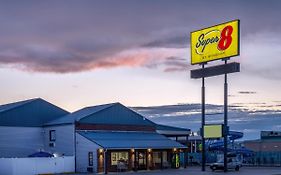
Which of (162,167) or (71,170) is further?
(162,167)

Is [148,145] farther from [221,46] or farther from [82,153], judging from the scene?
[221,46]

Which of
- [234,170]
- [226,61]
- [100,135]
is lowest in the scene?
[234,170]

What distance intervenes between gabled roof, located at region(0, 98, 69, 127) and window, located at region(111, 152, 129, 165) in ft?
39.5

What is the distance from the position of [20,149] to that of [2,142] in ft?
8.26

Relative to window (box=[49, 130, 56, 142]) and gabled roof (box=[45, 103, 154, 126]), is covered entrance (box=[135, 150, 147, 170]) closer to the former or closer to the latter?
gabled roof (box=[45, 103, 154, 126])

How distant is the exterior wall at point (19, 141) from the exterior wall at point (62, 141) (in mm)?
1186

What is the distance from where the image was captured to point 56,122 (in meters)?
63.4

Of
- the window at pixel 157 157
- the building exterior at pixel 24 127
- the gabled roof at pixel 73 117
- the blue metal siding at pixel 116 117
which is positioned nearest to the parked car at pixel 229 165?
the window at pixel 157 157

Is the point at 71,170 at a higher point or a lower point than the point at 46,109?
lower

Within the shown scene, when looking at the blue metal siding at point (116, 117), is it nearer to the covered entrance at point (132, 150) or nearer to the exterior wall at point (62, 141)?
the covered entrance at point (132, 150)

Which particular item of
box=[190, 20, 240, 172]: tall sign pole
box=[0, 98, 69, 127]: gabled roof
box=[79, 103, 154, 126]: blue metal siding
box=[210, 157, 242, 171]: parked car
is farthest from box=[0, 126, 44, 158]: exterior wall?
box=[210, 157, 242, 171]: parked car

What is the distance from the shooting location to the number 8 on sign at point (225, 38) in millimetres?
56875

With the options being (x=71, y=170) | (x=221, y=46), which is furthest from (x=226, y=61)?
(x=71, y=170)

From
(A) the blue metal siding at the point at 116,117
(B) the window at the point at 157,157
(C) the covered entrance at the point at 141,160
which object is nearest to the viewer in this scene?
A: (C) the covered entrance at the point at 141,160
